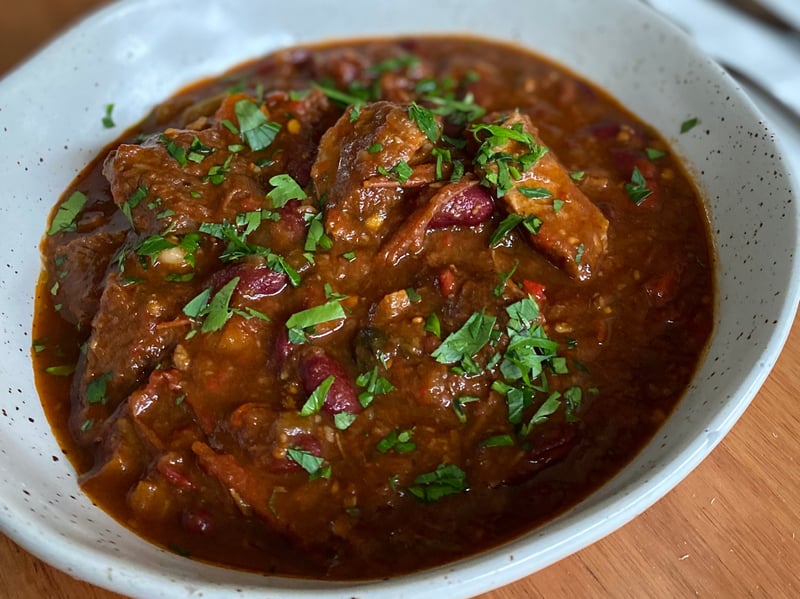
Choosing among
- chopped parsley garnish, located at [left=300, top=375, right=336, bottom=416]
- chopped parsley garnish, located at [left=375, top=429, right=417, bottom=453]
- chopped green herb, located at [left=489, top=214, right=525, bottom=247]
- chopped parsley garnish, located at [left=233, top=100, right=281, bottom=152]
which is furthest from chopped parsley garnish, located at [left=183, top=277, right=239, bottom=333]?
chopped green herb, located at [left=489, top=214, right=525, bottom=247]

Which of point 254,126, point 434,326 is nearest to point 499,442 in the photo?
point 434,326

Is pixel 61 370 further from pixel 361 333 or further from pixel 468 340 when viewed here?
pixel 468 340

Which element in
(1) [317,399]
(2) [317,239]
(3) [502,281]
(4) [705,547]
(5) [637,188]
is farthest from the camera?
(5) [637,188]

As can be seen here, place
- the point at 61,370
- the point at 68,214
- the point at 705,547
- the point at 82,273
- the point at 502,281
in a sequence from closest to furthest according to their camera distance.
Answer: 1. the point at 705,547
2. the point at 502,281
3. the point at 61,370
4. the point at 82,273
5. the point at 68,214

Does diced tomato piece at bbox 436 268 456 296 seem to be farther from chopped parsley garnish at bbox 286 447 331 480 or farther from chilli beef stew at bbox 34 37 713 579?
chopped parsley garnish at bbox 286 447 331 480

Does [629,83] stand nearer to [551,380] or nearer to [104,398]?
[551,380]

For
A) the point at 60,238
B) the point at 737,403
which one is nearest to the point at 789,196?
the point at 737,403

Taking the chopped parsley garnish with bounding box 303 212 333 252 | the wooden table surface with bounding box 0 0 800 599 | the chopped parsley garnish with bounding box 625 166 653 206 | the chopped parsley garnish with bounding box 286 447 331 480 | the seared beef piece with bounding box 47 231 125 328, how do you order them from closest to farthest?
the wooden table surface with bounding box 0 0 800 599 → the chopped parsley garnish with bounding box 286 447 331 480 → the chopped parsley garnish with bounding box 303 212 333 252 → the seared beef piece with bounding box 47 231 125 328 → the chopped parsley garnish with bounding box 625 166 653 206
